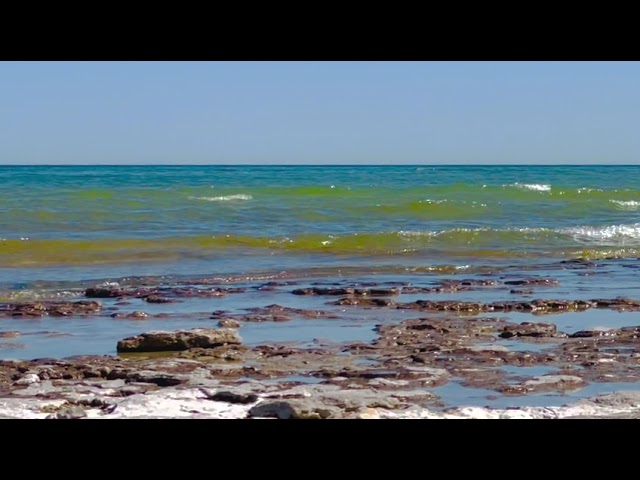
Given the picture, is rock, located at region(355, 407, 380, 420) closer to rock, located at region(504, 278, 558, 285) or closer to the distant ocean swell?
rock, located at region(504, 278, 558, 285)

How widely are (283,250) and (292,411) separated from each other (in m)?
11.4

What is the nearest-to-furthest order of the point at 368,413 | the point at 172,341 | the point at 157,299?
the point at 368,413, the point at 172,341, the point at 157,299

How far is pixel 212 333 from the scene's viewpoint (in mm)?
8141

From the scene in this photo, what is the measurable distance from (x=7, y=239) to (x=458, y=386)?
12.3 metres

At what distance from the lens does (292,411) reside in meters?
5.54

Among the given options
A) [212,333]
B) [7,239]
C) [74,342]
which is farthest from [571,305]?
[7,239]

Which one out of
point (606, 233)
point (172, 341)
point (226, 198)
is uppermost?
point (226, 198)

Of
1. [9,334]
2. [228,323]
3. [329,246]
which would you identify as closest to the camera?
[9,334]

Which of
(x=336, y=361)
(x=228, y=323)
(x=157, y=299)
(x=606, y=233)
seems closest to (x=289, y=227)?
(x=606, y=233)

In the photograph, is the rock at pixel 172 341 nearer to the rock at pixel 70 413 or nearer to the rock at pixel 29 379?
the rock at pixel 29 379

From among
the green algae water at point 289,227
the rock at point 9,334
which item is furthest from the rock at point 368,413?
the green algae water at point 289,227

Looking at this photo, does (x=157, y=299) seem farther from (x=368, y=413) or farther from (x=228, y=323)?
(x=368, y=413)

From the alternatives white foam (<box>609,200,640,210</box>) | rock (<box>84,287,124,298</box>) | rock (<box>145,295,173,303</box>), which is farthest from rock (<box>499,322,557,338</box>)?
white foam (<box>609,200,640,210</box>)
